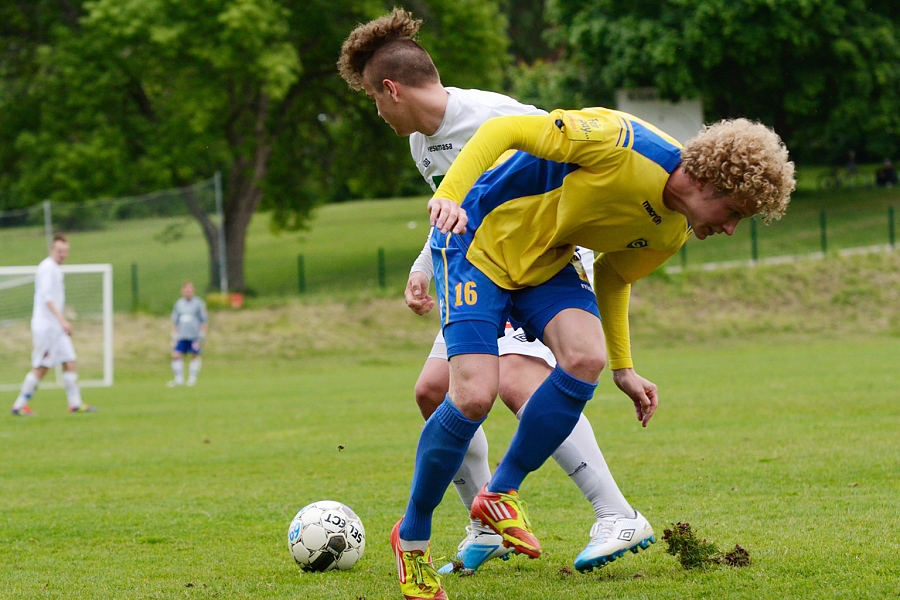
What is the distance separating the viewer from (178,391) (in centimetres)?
1653

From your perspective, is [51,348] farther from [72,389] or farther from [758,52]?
[758,52]


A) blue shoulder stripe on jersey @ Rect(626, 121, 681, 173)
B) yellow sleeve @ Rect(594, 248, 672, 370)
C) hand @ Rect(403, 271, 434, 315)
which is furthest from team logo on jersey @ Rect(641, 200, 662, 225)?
hand @ Rect(403, 271, 434, 315)

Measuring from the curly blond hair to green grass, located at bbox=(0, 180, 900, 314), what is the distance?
21.3m

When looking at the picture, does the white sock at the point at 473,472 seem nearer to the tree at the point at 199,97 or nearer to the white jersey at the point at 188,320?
the white jersey at the point at 188,320

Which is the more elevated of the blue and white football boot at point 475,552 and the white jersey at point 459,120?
the white jersey at point 459,120

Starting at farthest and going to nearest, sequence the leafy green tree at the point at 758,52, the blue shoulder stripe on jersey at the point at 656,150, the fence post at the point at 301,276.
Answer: the leafy green tree at the point at 758,52
the fence post at the point at 301,276
the blue shoulder stripe on jersey at the point at 656,150

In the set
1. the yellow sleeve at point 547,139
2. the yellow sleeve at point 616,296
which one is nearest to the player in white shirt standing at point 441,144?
the yellow sleeve at point 616,296

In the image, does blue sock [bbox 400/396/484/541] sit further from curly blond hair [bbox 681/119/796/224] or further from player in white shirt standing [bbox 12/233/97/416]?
player in white shirt standing [bbox 12/233/97/416]

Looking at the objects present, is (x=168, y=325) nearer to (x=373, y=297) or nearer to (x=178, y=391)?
(x=373, y=297)

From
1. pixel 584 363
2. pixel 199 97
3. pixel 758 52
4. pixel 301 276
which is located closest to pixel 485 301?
pixel 584 363

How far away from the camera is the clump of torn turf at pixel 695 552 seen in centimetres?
412

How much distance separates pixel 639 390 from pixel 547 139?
1.31 m

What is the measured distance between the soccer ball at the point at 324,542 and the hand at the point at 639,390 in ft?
4.49

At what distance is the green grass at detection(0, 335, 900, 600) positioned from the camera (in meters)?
4.14
